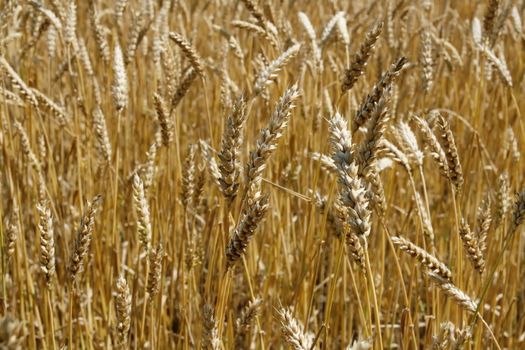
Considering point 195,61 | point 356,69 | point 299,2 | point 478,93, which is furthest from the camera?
point 299,2

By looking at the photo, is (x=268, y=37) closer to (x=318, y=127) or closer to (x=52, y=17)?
(x=318, y=127)

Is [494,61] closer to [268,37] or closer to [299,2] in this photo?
[268,37]

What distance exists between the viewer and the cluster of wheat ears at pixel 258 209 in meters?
0.86

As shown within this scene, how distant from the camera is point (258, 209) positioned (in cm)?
76

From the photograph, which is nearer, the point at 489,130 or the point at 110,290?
the point at 110,290

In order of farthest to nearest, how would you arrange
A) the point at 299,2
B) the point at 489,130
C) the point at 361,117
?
the point at 299,2
the point at 489,130
the point at 361,117

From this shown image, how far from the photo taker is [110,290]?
4.73 feet

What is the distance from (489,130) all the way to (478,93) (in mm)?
648

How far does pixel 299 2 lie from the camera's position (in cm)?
424

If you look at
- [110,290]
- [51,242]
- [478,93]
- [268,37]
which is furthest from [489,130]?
[51,242]

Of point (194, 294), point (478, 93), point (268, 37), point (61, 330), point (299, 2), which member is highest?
point (299, 2)

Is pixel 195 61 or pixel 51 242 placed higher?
pixel 195 61

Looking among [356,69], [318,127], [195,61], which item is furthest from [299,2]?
[356,69]

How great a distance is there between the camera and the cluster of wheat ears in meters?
0.86
